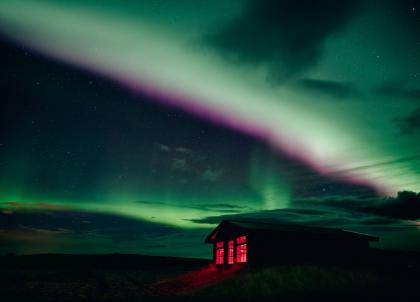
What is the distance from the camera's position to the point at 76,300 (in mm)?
19547

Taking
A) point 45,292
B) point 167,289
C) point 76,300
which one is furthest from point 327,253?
point 45,292

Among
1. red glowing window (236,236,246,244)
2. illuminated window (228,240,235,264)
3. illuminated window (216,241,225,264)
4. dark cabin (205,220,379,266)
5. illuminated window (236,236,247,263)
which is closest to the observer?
dark cabin (205,220,379,266)

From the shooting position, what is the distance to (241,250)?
2828 cm

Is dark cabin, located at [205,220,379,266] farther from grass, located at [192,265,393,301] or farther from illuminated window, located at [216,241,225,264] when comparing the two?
grass, located at [192,265,393,301]

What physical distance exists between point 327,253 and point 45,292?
2436 centimetres

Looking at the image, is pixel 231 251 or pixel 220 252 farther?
pixel 220 252

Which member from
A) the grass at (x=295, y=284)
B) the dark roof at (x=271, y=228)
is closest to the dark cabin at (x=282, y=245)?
the dark roof at (x=271, y=228)

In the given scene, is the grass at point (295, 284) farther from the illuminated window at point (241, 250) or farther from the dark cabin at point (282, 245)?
the illuminated window at point (241, 250)

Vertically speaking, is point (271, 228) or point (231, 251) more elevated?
point (271, 228)

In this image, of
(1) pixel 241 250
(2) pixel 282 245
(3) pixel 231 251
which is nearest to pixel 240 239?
(1) pixel 241 250

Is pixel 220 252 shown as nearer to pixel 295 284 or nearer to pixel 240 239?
pixel 240 239

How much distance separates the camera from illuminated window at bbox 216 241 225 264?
106 ft

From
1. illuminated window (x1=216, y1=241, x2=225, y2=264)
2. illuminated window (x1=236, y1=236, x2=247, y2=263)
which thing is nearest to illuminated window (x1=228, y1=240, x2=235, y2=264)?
illuminated window (x1=236, y1=236, x2=247, y2=263)

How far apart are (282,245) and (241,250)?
3867 mm
